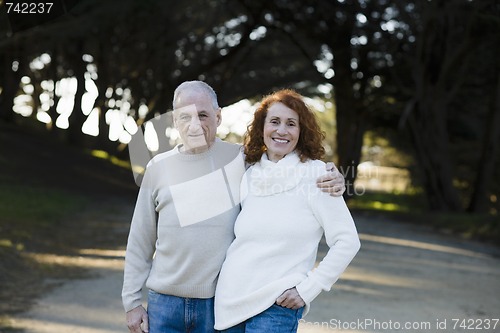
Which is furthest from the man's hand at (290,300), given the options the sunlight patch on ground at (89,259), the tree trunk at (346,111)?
the tree trunk at (346,111)

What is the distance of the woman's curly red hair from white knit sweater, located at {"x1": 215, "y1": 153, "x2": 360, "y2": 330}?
0.56 feet

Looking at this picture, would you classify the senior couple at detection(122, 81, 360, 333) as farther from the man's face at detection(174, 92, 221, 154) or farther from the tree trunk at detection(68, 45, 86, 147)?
the tree trunk at detection(68, 45, 86, 147)

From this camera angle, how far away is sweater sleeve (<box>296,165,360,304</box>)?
3.55 meters

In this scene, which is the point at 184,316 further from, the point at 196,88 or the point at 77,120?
the point at 77,120

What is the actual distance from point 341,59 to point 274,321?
79.4ft

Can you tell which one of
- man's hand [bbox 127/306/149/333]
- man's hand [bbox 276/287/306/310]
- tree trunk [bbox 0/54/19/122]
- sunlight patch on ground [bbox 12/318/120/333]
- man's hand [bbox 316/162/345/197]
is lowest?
sunlight patch on ground [bbox 12/318/120/333]

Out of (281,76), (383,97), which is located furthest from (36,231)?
(281,76)

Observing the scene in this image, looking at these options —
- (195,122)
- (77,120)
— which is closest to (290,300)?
(195,122)

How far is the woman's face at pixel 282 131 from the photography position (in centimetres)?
370

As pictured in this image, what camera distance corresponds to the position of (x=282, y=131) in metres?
3.69

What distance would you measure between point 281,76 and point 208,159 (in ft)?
124

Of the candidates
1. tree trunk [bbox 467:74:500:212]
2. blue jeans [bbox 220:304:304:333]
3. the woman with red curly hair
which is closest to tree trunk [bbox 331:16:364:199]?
tree trunk [bbox 467:74:500:212]

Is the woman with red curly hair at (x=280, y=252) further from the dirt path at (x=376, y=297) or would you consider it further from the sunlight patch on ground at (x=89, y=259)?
the sunlight patch on ground at (x=89, y=259)

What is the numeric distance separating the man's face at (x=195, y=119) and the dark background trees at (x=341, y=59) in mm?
10465
